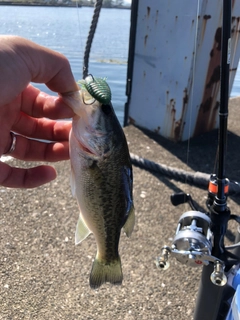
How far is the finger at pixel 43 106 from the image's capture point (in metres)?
1.71

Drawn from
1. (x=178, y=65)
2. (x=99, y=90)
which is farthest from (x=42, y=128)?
(x=178, y=65)

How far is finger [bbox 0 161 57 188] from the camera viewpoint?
→ 198 centimetres

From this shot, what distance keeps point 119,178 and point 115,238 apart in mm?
334

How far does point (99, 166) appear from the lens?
1.58 metres

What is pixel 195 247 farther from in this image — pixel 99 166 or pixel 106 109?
pixel 106 109

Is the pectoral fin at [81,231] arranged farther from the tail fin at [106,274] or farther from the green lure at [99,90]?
the green lure at [99,90]

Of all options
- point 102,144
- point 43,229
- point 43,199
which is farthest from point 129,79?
point 102,144

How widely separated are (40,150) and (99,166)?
0.61 m

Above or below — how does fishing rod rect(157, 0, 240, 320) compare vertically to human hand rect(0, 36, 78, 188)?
below

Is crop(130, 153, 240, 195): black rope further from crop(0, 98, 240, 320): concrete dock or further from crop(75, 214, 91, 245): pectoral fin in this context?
crop(75, 214, 91, 245): pectoral fin

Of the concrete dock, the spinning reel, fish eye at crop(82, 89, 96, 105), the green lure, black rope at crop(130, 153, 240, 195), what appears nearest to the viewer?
the green lure

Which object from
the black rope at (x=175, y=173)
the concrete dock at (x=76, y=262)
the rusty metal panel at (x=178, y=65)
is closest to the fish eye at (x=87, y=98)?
the concrete dock at (x=76, y=262)

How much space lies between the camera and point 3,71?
1.38 metres

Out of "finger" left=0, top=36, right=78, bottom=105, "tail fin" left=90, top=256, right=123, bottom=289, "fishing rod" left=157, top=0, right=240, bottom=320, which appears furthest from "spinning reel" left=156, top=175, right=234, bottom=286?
"finger" left=0, top=36, right=78, bottom=105
